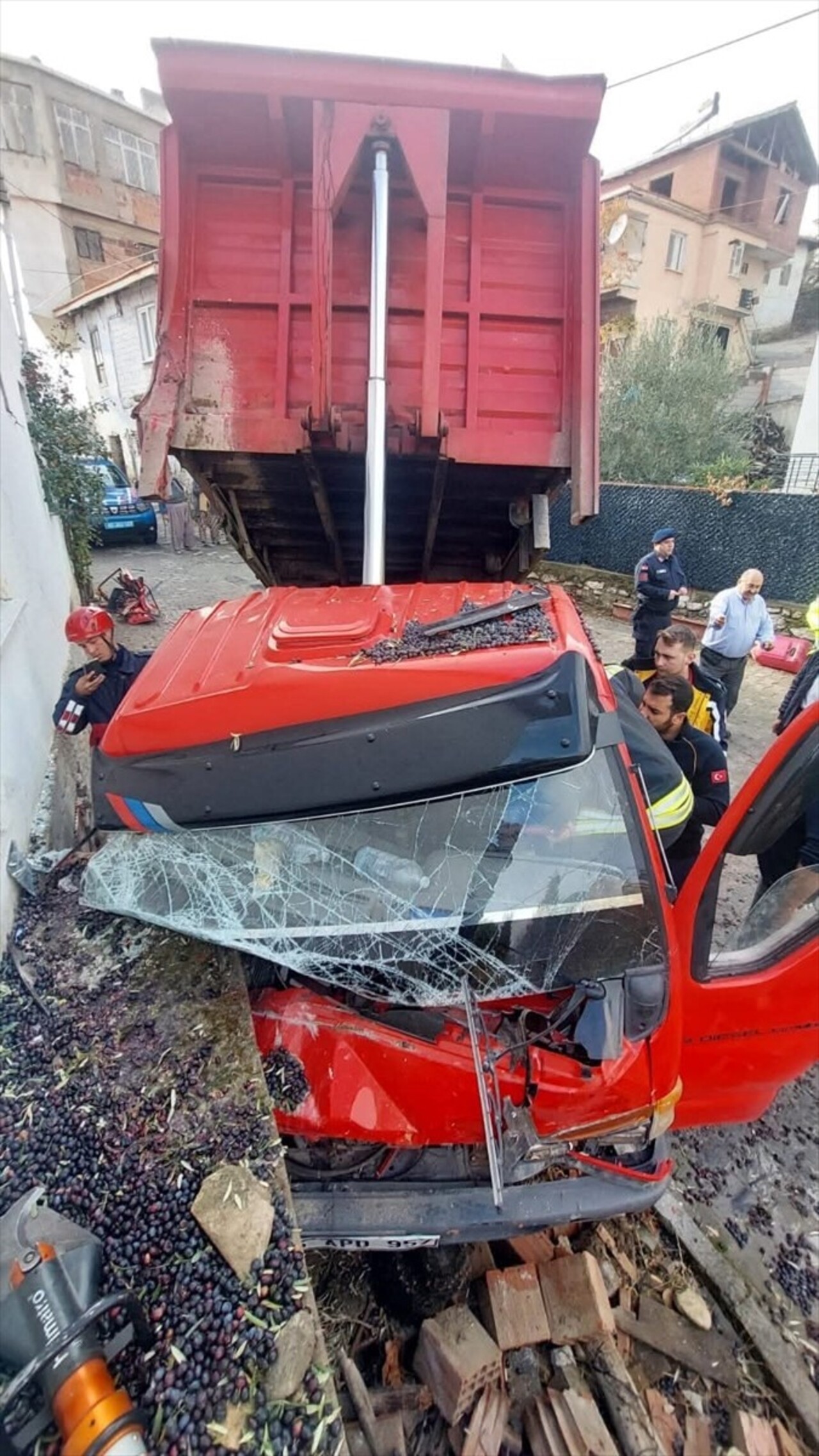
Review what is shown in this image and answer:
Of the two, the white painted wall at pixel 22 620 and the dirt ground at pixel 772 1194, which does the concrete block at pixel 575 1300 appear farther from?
the white painted wall at pixel 22 620

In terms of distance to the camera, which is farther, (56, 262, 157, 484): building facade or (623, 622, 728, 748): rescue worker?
(56, 262, 157, 484): building facade

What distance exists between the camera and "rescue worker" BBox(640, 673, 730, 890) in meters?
3.07

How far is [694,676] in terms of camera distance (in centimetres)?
403

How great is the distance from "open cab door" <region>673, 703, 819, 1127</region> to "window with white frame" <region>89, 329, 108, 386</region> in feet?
82.3

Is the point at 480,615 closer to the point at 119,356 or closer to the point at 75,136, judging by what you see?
the point at 119,356

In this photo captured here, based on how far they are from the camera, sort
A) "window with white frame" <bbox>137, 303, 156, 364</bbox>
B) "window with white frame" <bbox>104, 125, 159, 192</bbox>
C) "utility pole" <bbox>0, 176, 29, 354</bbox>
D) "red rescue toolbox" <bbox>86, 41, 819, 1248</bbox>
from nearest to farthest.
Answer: "red rescue toolbox" <bbox>86, 41, 819, 1248</bbox> → "utility pole" <bbox>0, 176, 29, 354</bbox> → "window with white frame" <bbox>137, 303, 156, 364</bbox> → "window with white frame" <bbox>104, 125, 159, 192</bbox>

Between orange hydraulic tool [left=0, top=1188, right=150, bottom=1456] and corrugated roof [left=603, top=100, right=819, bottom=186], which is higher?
corrugated roof [left=603, top=100, right=819, bottom=186]

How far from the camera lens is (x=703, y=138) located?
72.7 ft

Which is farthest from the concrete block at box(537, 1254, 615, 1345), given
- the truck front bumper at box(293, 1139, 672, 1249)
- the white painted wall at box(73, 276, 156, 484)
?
the white painted wall at box(73, 276, 156, 484)

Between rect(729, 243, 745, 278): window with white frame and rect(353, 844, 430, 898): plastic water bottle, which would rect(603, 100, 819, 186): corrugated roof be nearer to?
rect(729, 243, 745, 278): window with white frame

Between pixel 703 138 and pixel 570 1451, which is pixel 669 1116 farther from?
pixel 703 138

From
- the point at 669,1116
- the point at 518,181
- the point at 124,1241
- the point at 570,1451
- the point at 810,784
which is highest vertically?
the point at 518,181

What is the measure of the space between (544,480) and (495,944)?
296cm

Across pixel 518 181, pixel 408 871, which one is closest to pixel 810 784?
pixel 408 871
